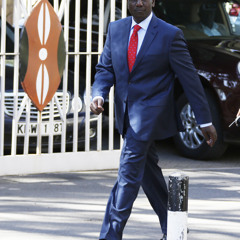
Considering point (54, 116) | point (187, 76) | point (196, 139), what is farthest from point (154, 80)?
point (196, 139)

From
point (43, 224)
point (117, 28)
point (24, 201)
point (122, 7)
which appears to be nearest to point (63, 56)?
point (122, 7)

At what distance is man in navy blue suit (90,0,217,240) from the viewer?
5.84 metres

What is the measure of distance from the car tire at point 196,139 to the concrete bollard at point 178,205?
4.82m

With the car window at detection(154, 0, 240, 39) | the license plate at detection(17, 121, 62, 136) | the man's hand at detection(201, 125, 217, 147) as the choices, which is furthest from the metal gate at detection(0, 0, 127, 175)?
the man's hand at detection(201, 125, 217, 147)

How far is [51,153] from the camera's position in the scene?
9109mm

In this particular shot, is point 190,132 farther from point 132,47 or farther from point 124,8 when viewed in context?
point 132,47

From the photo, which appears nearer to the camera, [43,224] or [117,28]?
[117,28]

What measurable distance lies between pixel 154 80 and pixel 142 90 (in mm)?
100

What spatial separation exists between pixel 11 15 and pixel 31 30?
380 mm

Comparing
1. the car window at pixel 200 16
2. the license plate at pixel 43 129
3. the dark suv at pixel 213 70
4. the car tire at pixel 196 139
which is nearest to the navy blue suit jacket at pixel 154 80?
the license plate at pixel 43 129

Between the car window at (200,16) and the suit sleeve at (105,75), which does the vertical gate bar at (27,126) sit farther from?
the suit sleeve at (105,75)

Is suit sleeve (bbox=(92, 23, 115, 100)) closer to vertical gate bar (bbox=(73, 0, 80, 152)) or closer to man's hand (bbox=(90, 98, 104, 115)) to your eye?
man's hand (bbox=(90, 98, 104, 115))

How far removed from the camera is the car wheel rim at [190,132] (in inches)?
395

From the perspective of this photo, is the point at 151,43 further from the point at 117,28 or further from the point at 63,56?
the point at 63,56
